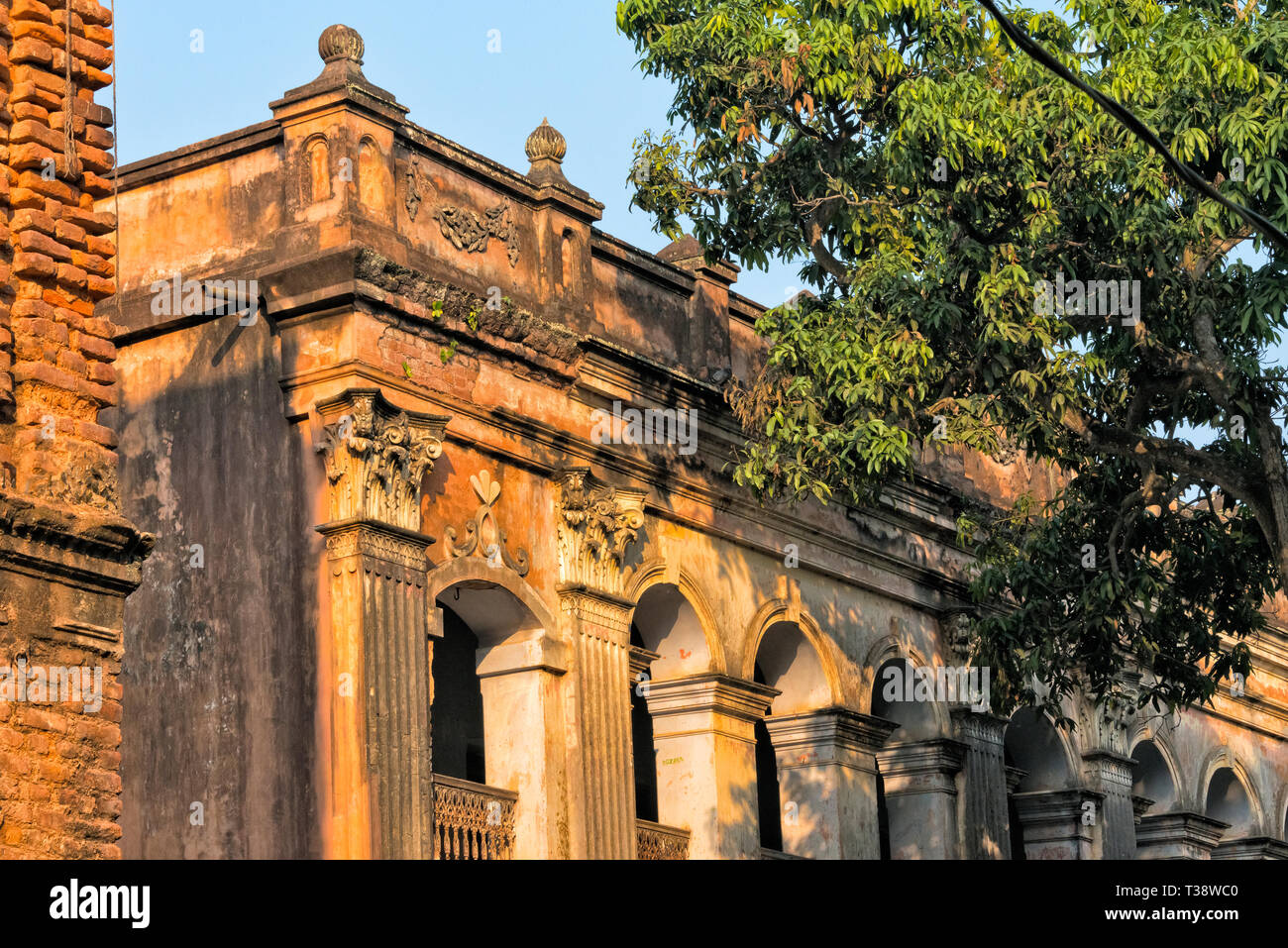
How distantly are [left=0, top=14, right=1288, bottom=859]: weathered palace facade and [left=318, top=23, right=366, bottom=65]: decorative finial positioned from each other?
0.03 m

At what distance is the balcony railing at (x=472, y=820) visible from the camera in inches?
628

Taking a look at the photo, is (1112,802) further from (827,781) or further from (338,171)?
(338,171)

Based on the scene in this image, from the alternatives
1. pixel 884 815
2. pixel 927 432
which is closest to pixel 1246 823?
pixel 884 815

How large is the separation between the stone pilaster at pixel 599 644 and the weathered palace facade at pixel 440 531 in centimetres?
3

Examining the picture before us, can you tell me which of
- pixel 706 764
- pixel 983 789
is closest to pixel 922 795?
pixel 983 789

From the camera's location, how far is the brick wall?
10188 millimetres

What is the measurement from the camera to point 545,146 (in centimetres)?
1819

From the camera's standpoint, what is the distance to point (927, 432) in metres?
15.5

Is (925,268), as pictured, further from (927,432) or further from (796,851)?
(796,851)

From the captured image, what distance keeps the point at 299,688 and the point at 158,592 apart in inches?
57.4

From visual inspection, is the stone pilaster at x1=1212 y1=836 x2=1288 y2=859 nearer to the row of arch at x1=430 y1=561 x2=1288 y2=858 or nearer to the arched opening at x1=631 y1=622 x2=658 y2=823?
the row of arch at x1=430 y1=561 x2=1288 y2=858

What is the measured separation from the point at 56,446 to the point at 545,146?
810 cm

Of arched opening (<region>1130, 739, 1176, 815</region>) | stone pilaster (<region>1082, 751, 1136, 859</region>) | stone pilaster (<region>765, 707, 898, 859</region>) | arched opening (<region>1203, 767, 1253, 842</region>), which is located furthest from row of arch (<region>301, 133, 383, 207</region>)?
arched opening (<region>1203, 767, 1253, 842</region>)

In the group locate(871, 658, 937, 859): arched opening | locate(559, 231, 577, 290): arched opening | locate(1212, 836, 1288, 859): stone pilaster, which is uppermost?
locate(559, 231, 577, 290): arched opening
